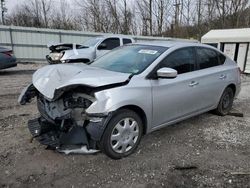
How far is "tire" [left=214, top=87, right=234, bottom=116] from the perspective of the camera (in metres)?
5.37

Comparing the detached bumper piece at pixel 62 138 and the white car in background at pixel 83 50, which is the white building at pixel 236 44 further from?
the detached bumper piece at pixel 62 138

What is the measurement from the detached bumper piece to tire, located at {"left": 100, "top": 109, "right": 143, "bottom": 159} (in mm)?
235

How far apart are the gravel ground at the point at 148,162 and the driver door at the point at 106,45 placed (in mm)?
6456

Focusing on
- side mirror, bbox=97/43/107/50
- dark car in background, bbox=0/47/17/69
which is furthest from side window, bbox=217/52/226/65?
dark car in background, bbox=0/47/17/69

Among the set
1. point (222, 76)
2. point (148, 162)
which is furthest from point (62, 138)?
point (222, 76)

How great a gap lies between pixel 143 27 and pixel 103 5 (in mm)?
5411

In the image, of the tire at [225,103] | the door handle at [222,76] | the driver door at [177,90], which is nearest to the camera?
the driver door at [177,90]

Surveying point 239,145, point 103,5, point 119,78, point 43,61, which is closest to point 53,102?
point 119,78

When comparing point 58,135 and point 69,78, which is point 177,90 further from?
point 58,135

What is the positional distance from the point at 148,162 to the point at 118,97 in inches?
39.2

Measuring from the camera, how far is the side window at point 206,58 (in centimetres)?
477

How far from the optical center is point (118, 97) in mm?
3271

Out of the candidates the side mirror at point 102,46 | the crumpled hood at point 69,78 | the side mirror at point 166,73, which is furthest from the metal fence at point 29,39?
the side mirror at point 166,73

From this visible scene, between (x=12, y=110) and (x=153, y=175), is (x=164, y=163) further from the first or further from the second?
(x=12, y=110)
